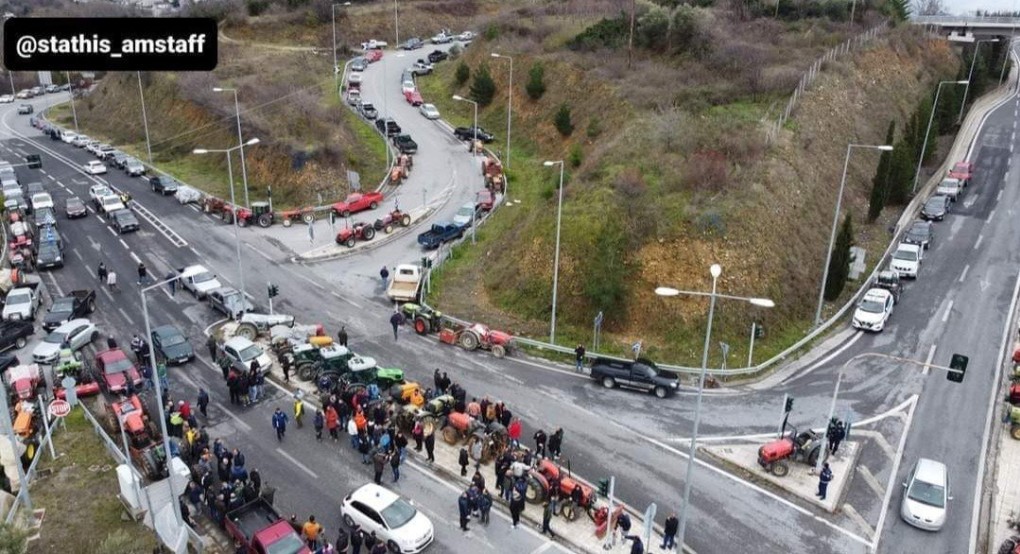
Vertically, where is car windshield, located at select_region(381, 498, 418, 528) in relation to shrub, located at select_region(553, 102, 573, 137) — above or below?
below

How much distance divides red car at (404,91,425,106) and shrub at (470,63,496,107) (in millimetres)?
6201

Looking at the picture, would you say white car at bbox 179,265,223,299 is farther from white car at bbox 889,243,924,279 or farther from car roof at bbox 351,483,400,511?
white car at bbox 889,243,924,279

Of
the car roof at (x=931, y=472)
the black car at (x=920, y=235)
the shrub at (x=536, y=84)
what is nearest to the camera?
the car roof at (x=931, y=472)

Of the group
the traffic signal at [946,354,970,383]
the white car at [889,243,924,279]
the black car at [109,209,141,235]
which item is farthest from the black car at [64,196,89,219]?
the white car at [889,243,924,279]

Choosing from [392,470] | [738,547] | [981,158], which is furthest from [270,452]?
[981,158]

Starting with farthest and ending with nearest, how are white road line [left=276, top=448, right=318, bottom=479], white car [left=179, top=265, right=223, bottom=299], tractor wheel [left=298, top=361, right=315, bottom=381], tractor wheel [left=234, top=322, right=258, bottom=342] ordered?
1. white car [left=179, top=265, right=223, bottom=299]
2. tractor wheel [left=234, top=322, right=258, bottom=342]
3. tractor wheel [left=298, top=361, right=315, bottom=381]
4. white road line [left=276, top=448, right=318, bottom=479]

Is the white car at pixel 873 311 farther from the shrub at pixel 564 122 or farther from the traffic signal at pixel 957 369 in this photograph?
the shrub at pixel 564 122

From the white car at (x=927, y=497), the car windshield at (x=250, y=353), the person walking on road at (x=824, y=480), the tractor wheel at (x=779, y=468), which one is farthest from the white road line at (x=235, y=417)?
the white car at (x=927, y=497)

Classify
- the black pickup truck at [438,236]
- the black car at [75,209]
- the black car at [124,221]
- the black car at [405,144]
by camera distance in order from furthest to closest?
1. the black car at [405,144]
2. the black car at [75,209]
3. the black car at [124,221]
4. the black pickup truck at [438,236]

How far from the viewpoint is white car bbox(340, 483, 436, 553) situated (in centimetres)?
2022

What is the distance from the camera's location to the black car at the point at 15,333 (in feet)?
104

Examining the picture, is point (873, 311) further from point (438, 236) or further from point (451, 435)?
point (438, 236)

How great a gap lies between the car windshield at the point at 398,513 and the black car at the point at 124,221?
112 feet

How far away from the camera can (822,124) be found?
50.9 m
